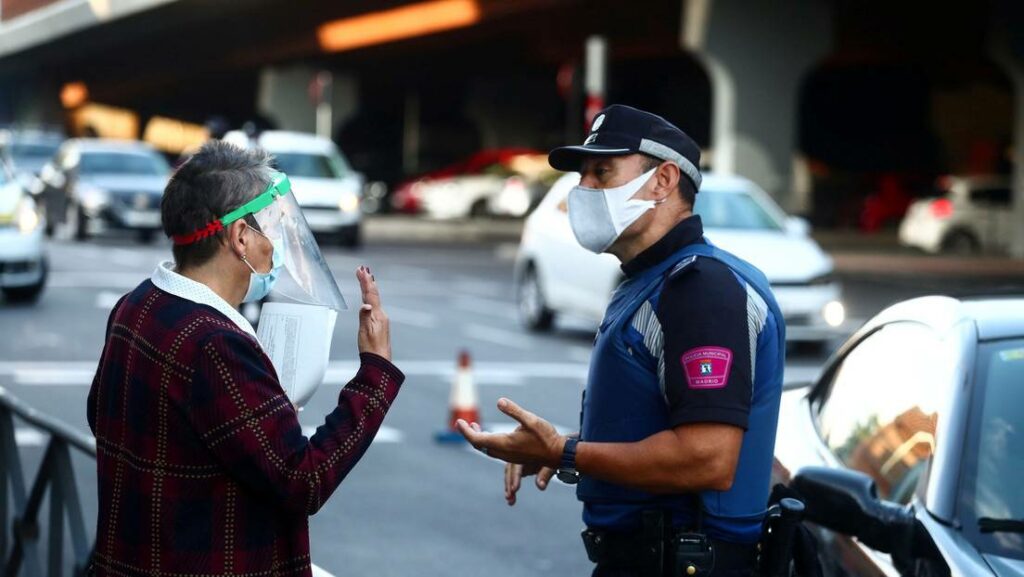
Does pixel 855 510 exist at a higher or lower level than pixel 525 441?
lower

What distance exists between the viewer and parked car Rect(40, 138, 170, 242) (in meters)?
29.8

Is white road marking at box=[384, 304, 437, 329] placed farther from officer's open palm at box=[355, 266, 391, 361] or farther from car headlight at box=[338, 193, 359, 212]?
officer's open palm at box=[355, 266, 391, 361]

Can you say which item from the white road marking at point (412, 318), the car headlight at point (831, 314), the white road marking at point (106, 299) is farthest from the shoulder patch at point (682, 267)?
the white road marking at point (106, 299)

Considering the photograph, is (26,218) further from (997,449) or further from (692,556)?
(692,556)

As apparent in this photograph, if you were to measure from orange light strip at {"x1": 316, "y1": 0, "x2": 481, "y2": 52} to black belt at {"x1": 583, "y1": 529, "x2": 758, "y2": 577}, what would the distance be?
1524 inches

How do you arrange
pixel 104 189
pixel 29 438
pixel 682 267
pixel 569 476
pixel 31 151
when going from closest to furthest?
pixel 682 267 < pixel 569 476 < pixel 29 438 < pixel 104 189 < pixel 31 151

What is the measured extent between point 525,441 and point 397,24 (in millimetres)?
43820

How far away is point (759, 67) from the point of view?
35344mm

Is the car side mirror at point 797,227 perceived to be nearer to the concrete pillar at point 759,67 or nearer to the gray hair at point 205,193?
the gray hair at point 205,193

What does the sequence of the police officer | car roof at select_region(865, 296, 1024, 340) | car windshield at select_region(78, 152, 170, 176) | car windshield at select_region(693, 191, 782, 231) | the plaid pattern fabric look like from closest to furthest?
the plaid pattern fabric < the police officer < car roof at select_region(865, 296, 1024, 340) < car windshield at select_region(693, 191, 782, 231) < car windshield at select_region(78, 152, 170, 176)

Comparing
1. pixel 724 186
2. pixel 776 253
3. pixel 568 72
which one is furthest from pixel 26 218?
pixel 568 72

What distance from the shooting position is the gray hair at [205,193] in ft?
11.5

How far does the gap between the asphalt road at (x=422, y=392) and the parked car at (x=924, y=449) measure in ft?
7.68

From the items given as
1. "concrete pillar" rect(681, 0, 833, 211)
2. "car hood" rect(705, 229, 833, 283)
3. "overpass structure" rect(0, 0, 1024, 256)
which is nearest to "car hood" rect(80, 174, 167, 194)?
"overpass structure" rect(0, 0, 1024, 256)
